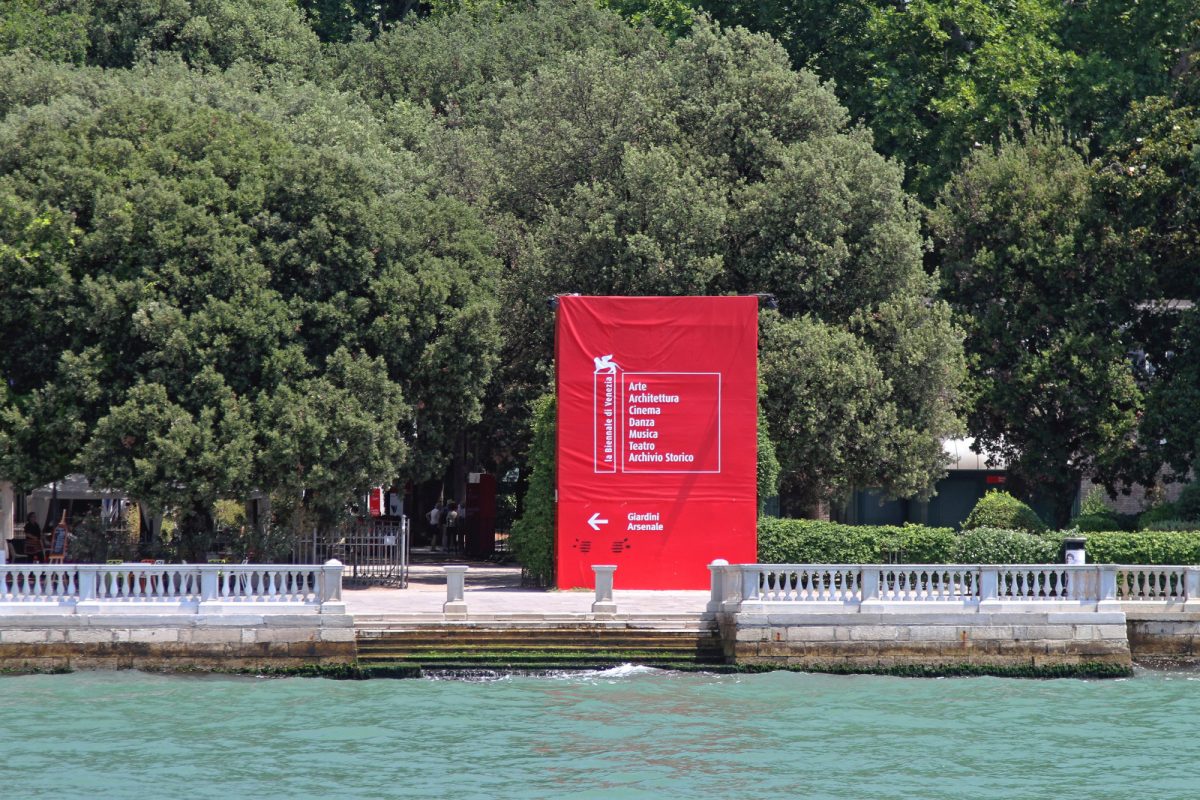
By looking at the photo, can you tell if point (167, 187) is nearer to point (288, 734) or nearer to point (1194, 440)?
point (288, 734)

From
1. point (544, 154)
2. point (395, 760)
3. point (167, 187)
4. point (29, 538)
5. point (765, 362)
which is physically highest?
point (544, 154)

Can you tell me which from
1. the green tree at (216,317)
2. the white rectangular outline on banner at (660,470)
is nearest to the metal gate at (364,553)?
the green tree at (216,317)

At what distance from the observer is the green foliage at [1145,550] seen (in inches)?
1088

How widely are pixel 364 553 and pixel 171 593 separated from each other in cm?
671

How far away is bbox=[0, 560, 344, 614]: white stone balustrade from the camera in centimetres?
2502

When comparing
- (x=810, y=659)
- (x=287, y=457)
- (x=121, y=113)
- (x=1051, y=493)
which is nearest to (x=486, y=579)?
(x=287, y=457)

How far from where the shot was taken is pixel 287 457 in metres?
28.8

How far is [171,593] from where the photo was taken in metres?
25.3

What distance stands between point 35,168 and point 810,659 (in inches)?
661

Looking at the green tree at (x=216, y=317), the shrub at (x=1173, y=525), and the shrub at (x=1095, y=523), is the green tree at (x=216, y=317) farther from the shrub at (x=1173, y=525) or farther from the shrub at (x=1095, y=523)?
the shrub at (x=1173, y=525)

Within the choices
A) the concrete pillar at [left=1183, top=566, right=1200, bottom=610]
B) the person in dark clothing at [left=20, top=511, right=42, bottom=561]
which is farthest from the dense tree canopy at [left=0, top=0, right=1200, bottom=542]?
the concrete pillar at [left=1183, top=566, right=1200, bottom=610]

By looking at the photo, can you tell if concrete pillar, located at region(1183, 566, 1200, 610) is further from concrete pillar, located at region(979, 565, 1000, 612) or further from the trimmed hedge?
concrete pillar, located at region(979, 565, 1000, 612)

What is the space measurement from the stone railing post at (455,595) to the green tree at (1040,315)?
16.2 m

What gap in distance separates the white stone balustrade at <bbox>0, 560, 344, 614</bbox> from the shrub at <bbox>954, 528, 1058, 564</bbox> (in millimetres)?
10464
